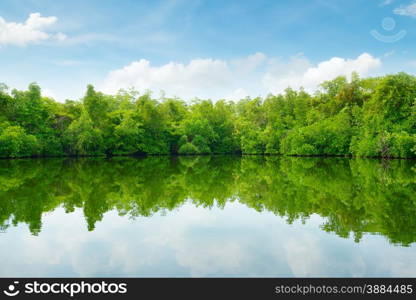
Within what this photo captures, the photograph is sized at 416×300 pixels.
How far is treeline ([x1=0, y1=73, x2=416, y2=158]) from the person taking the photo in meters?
35.3

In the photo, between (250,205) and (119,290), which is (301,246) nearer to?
(119,290)

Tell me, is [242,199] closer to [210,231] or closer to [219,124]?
[210,231]

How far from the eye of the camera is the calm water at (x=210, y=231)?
18.8 ft

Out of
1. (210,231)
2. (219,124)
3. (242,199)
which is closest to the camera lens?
(210,231)

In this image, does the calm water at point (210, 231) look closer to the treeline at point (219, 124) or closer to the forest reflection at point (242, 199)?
the forest reflection at point (242, 199)

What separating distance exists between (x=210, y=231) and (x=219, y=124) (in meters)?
51.9

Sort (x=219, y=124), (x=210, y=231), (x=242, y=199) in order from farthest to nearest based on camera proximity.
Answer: (x=219, y=124) < (x=242, y=199) < (x=210, y=231)

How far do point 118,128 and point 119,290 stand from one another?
43.7 meters

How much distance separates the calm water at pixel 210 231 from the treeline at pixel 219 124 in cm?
2390

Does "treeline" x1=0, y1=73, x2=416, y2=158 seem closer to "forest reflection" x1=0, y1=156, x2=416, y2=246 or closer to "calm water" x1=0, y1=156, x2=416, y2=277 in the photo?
"forest reflection" x1=0, y1=156, x2=416, y2=246

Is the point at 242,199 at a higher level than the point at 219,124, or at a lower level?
lower

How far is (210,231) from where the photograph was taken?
8195mm

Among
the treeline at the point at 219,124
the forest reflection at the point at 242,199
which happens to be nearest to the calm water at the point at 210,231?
the forest reflection at the point at 242,199

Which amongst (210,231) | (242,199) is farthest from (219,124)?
(210,231)
